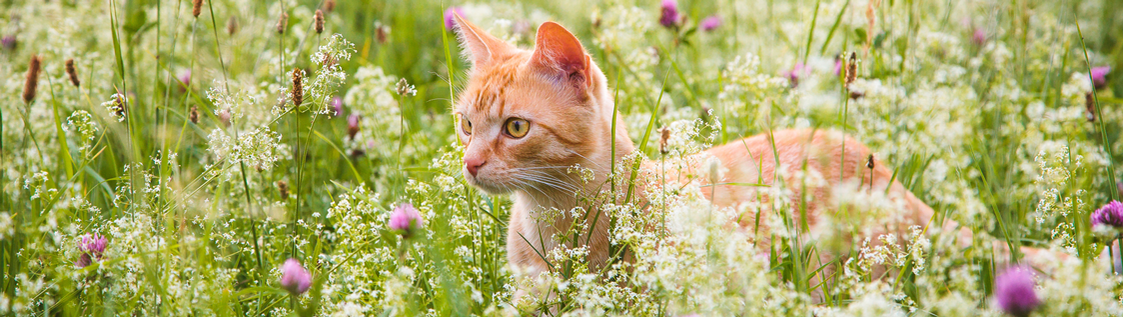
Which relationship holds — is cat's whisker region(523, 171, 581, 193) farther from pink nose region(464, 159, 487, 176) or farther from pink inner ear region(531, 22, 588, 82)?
pink inner ear region(531, 22, 588, 82)

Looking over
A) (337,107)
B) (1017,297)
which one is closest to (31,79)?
(337,107)

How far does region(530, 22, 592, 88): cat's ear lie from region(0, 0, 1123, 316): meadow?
190 mm

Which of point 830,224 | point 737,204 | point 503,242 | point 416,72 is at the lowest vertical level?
point 503,242

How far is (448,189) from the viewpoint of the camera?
6.85ft

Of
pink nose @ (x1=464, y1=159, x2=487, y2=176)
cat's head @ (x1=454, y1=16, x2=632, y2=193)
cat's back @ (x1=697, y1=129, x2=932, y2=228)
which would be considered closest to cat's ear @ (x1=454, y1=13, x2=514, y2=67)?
cat's head @ (x1=454, y1=16, x2=632, y2=193)

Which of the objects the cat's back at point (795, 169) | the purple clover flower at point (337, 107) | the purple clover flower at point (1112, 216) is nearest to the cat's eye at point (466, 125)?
the purple clover flower at point (337, 107)

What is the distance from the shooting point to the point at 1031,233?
2.53 m

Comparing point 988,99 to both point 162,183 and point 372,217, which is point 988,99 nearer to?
point 372,217

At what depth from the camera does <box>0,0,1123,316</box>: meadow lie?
1.51 meters

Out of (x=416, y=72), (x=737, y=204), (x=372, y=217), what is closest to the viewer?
(x=372, y=217)

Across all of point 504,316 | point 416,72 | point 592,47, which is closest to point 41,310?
point 504,316

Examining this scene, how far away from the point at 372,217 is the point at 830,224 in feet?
4.64

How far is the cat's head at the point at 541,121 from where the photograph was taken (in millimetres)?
2129

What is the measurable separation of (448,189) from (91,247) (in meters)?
0.94
